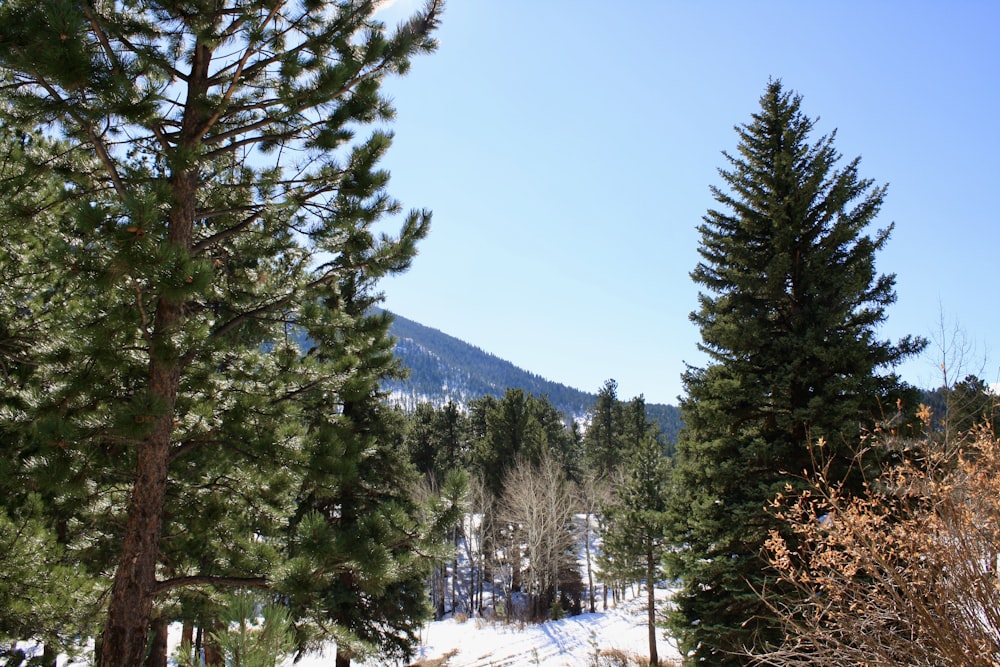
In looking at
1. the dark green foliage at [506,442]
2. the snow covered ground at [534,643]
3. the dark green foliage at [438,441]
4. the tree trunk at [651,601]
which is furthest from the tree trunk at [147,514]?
the dark green foliage at [438,441]

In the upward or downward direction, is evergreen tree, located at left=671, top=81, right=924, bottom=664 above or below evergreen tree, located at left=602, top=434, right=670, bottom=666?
above

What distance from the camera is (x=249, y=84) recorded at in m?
4.73

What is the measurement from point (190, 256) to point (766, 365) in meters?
9.01

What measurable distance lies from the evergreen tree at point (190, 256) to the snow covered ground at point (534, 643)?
11.2 metres

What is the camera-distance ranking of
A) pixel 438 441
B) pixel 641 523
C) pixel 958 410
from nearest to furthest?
pixel 958 410
pixel 641 523
pixel 438 441

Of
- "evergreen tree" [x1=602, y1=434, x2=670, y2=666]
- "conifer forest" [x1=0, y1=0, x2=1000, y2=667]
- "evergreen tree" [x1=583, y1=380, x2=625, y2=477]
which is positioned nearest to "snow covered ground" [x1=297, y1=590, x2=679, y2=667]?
"evergreen tree" [x1=602, y1=434, x2=670, y2=666]

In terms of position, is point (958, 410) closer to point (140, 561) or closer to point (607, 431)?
point (140, 561)

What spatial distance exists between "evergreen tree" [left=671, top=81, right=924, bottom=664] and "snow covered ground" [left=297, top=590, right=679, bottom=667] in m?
8.32

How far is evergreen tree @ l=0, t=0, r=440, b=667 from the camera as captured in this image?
332cm

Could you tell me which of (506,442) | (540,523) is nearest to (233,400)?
(540,523)

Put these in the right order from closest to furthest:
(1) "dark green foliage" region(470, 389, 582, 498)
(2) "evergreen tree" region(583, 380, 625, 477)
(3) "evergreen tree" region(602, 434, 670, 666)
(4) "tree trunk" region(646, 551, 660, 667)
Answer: (4) "tree trunk" region(646, 551, 660, 667) < (3) "evergreen tree" region(602, 434, 670, 666) < (1) "dark green foliage" region(470, 389, 582, 498) < (2) "evergreen tree" region(583, 380, 625, 477)

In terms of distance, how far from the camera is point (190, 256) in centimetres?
340

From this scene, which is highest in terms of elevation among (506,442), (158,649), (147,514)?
(506,442)

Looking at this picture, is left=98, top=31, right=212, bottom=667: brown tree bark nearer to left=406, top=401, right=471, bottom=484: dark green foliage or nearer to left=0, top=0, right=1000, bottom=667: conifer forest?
left=0, top=0, right=1000, bottom=667: conifer forest
